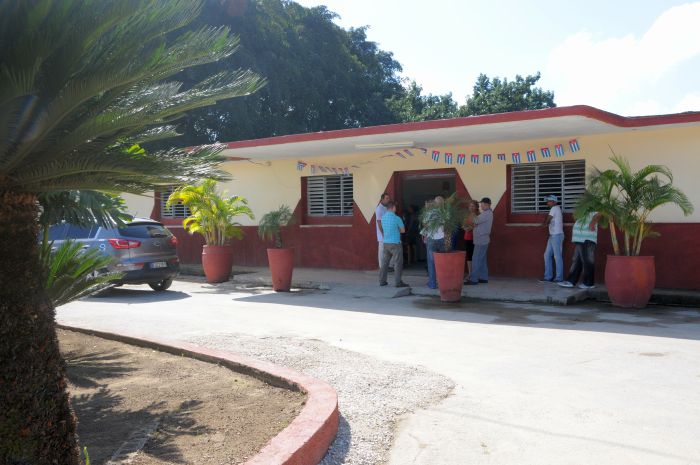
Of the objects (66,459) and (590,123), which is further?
(590,123)

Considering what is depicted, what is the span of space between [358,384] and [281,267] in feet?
25.0

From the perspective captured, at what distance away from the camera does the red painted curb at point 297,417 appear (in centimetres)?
394

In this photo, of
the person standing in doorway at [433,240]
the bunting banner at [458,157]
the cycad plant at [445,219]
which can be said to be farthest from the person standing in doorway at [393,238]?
the bunting banner at [458,157]

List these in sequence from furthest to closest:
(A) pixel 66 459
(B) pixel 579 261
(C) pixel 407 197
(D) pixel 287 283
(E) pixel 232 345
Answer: (C) pixel 407 197
(D) pixel 287 283
(B) pixel 579 261
(E) pixel 232 345
(A) pixel 66 459

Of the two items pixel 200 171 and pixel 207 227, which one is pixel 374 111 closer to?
pixel 207 227

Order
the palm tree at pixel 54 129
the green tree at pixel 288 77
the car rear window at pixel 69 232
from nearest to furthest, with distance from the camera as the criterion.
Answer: the palm tree at pixel 54 129 → the car rear window at pixel 69 232 → the green tree at pixel 288 77

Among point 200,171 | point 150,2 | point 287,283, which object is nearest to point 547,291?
point 287,283

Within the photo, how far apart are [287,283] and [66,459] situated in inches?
395

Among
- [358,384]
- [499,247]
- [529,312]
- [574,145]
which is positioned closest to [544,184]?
[574,145]

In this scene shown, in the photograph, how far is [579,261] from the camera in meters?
12.2

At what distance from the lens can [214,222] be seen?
48.9ft

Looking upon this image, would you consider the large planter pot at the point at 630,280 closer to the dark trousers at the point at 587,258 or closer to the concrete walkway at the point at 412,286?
the concrete walkway at the point at 412,286

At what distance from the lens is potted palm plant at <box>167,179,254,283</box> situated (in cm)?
1475

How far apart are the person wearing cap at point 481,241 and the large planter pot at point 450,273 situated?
1.57 meters
